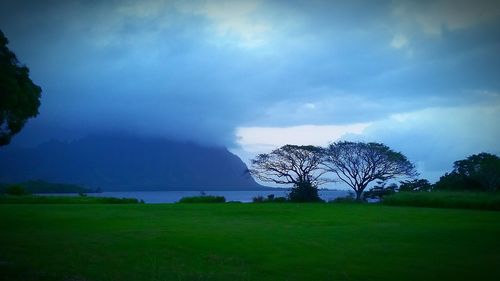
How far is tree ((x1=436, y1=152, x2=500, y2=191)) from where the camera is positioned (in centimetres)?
4628

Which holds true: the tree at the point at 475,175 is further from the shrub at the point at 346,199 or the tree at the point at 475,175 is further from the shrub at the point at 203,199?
the shrub at the point at 203,199

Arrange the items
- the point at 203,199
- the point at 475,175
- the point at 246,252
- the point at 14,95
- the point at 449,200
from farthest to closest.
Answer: the point at 475,175 → the point at 203,199 → the point at 449,200 → the point at 14,95 → the point at 246,252

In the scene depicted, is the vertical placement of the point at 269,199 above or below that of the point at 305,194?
below

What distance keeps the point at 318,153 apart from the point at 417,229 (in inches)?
1486

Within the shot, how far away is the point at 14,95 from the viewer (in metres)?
20.3

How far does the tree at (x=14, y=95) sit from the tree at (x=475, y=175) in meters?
45.4

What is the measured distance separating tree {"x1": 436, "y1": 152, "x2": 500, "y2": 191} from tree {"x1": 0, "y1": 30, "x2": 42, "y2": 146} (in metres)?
45.4

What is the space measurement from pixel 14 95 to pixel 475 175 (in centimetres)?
4753

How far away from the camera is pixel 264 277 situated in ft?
32.6

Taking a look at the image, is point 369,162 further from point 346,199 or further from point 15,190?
point 15,190

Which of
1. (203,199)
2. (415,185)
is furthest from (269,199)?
(415,185)

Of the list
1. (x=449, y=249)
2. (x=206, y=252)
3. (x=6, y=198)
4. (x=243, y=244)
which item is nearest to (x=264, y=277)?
(x=206, y=252)

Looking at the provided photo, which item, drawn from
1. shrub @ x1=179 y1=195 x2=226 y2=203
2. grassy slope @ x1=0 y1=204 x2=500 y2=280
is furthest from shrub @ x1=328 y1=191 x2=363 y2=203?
grassy slope @ x1=0 y1=204 x2=500 y2=280

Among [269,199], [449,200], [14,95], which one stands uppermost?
[14,95]
